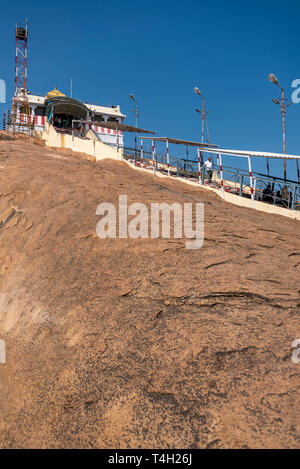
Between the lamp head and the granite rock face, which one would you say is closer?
the granite rock face

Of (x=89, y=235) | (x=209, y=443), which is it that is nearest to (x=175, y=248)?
(x=89, y=235)

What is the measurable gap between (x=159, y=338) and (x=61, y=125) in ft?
91.6

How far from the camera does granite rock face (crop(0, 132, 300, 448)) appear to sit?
94.3 inches

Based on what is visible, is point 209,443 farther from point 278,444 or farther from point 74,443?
point 74,443

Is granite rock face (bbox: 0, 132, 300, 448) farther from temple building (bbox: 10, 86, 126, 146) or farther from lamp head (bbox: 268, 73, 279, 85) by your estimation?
temple building (bbox: 10, 86, 126, 146)

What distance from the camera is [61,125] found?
28.2 meters

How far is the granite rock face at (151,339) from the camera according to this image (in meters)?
2.39

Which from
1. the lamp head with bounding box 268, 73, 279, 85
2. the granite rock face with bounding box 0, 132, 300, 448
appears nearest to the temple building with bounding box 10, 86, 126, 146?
the lamp head with bounding box 268, 73, 279, 85

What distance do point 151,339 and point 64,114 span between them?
28214 mm

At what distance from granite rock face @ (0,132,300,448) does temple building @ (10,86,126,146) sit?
21.7 metres

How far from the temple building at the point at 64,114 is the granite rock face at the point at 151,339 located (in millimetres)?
21689

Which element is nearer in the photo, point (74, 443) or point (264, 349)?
point (74, 443)

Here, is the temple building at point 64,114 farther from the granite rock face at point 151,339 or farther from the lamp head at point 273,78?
the granite rock face at point 151,339

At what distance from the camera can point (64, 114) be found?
92.6ft
